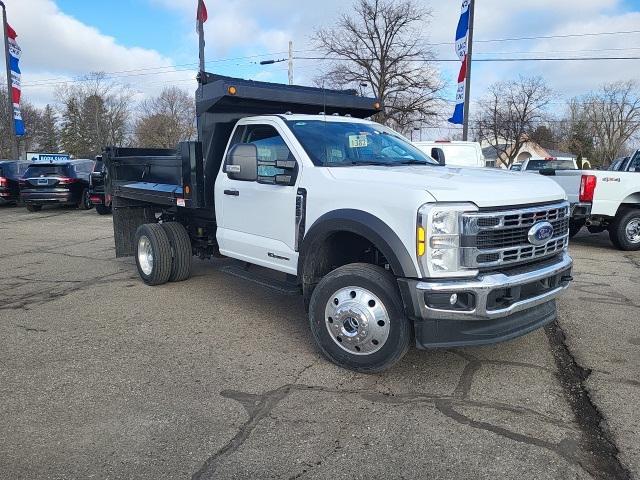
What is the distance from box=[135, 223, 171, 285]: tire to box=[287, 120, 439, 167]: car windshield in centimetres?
262

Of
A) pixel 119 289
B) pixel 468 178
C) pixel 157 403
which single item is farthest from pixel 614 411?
pixel 119 289

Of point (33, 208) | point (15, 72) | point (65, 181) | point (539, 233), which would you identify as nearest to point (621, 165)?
point (539, 233)

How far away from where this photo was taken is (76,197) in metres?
18.5

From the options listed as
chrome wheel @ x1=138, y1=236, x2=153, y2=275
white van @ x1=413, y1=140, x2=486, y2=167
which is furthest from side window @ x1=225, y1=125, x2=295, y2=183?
white van @ x1=413, y1=140, x2=486, y2=167

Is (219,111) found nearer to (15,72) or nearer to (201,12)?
(201,12)

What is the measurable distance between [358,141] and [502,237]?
6.48ft

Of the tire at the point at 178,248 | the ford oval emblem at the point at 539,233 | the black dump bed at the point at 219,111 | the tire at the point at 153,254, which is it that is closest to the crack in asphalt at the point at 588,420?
the ford oval emblem at the point at 539,233

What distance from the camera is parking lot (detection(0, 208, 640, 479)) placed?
3.03 meters

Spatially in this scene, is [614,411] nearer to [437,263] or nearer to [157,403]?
[437,263]

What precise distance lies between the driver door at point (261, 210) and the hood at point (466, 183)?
705mm

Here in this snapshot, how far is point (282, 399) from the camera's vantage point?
12.5 feet

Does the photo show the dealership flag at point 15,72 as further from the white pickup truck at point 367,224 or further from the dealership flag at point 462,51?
the white pickup truck at point 367,224

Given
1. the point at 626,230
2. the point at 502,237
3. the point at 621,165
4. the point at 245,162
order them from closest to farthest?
the point at 502,237, the point at 245,162, the point at 626,230, the point at 621,165

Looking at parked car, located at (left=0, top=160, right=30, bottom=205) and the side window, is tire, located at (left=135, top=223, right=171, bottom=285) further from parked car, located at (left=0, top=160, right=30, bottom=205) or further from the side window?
parked car, located at (left=0, top=160, right=30, bottom=205)
